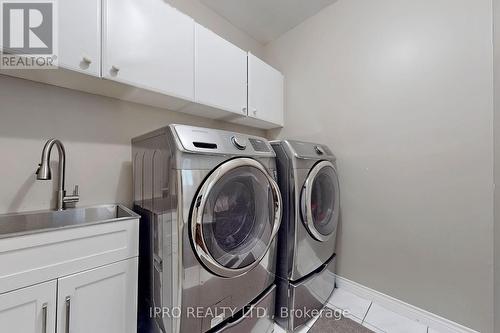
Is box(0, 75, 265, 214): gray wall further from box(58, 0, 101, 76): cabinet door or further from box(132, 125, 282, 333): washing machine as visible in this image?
box(58, 0, 101, 76): cabinet door

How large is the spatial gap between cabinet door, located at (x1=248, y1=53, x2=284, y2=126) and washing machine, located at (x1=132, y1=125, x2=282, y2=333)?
0.77 m

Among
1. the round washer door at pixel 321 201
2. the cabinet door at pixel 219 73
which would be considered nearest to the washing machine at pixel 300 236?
the round washer door at pixel 321 201

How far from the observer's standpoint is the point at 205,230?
3.24ft

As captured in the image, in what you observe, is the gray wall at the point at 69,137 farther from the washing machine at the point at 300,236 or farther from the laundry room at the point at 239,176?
the washing machine at the point at 300,236

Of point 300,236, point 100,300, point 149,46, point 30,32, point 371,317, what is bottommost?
point 371,317

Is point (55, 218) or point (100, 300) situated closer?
point (100, 300)

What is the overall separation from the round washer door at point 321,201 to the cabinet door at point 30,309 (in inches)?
51.7

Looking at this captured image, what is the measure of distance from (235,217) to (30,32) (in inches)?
50.6

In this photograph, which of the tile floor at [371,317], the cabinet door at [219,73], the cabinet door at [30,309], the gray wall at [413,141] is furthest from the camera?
the cabinet door at [219,73]

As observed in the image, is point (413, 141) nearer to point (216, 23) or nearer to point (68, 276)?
point (216, 23)

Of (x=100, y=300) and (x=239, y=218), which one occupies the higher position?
(x=239, y=218)

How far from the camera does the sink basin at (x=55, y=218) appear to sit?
108 cm

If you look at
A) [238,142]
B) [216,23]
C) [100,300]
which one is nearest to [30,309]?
[100,300]

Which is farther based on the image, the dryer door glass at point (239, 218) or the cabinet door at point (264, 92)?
the cabinet door at point (264, 92)
